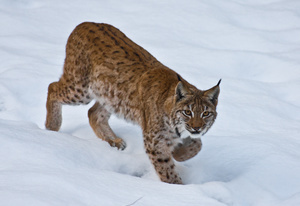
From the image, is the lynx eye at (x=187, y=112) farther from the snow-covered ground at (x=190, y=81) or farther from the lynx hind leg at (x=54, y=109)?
the lynx hind leg at (x=54, y=109)

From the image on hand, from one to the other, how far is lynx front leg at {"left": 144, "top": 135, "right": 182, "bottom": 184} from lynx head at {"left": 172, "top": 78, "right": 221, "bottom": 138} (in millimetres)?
271

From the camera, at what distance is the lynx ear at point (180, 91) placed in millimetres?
3939

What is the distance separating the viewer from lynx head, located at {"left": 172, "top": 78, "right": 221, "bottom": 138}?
12.8ft

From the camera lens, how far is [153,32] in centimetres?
784

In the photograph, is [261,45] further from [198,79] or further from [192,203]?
[192,203]

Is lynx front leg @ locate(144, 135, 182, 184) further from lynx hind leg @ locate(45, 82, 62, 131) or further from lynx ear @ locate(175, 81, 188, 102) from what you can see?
lynx hind leg @ locate(45, 82, 62, 131)

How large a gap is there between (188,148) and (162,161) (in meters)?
0.35

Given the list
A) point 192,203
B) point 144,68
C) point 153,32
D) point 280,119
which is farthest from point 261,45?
point 192,203

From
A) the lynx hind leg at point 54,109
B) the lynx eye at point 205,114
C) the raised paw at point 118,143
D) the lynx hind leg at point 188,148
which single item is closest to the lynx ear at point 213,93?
the lynx eye at point 205,114

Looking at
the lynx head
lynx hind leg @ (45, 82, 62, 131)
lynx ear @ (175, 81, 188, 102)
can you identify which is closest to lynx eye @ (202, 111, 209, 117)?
the lynx head

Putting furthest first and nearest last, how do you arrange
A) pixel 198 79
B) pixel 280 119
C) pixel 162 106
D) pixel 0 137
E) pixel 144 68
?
1. pixel 198 79
2. pixel 280 119
3. pixel 144 68
4. pixel 162 106
5. pixel 0 137

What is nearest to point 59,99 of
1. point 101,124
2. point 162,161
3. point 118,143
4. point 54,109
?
point 54,109

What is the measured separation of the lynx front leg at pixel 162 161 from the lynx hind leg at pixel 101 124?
773 mm

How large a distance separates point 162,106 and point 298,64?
323 cm
